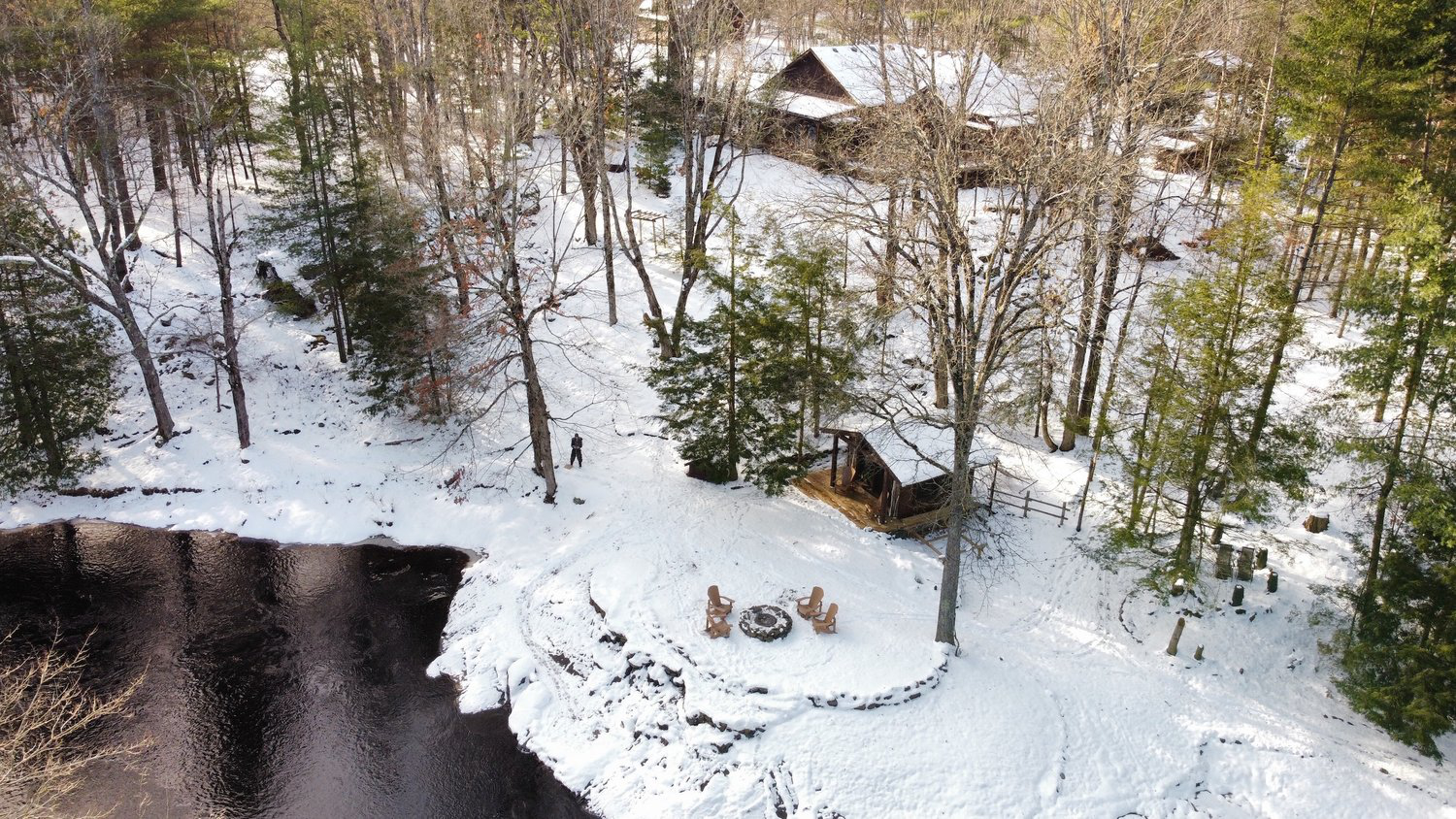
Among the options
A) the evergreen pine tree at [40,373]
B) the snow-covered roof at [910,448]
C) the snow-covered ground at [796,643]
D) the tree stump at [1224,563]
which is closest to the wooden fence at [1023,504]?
the snow-covered ground at [796,643]

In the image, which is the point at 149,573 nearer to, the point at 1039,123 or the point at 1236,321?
the point at 1039,123

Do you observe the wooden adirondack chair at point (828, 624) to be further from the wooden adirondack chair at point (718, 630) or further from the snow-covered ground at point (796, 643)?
the wooden adirondack chair at point (718, 630)

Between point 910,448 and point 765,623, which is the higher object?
point 910,448

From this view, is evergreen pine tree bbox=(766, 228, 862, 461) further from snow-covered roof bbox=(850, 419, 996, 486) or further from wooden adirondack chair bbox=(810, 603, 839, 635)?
wooden adirondack chair bbox=(810, 603, 839, 635)

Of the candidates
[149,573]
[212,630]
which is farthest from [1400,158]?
[149,573]

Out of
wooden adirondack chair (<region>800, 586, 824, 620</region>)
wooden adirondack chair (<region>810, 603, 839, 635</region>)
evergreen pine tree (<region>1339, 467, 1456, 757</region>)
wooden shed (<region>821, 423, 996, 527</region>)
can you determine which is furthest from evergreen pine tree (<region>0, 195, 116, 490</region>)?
evergreen pine tree (<region>1339, 467, 1456, 757</region>)

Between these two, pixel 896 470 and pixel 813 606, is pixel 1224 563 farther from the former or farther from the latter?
pixel 813 606

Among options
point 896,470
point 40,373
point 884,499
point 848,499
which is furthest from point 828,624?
point 40,373
